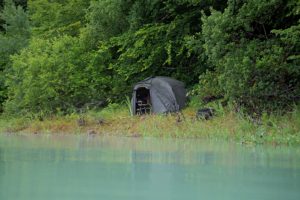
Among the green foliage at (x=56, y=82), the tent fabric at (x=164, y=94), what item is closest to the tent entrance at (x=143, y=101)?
the tent fabric at (x=164, y=94)

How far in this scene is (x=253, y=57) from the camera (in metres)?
11.0

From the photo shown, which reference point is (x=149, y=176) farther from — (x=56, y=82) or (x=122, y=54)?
(x=56, y=82)

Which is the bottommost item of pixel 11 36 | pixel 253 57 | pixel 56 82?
pixel 56 82

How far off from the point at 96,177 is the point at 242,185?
1.20 meters

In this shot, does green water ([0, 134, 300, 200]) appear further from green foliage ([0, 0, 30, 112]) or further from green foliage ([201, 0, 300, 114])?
green foliage ([0, 0, 30, 112])

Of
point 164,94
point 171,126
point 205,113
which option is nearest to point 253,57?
point 205,113

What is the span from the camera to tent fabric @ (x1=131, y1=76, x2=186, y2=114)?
14156mm

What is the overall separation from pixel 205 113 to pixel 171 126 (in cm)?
89

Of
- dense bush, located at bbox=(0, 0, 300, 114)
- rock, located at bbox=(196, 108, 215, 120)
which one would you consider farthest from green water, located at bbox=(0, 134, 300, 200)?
dense bush, located at bbox=(0, 0, 300, 114)

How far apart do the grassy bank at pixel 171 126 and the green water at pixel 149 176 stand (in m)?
3.04

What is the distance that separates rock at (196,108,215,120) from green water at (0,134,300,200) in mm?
5430

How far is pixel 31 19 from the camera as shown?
23.1 m

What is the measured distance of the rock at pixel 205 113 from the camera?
1191 centimetres

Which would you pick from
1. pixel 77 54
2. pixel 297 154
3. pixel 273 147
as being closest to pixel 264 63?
pixel 273 147
